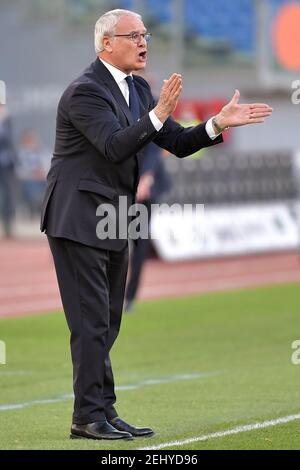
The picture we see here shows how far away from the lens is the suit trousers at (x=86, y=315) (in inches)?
282

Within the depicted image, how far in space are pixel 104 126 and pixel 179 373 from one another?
12.7ft

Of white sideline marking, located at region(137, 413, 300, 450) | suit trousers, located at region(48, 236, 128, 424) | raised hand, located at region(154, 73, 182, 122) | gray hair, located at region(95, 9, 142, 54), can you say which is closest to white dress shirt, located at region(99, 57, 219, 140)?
gray hair, located at region(95, 9, 142, 54)

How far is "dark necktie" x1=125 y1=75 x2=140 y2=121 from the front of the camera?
7352 mm

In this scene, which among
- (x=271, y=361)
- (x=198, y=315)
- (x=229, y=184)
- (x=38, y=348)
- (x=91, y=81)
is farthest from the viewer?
(x=229, y=184)

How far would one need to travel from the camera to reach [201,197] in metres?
22.9

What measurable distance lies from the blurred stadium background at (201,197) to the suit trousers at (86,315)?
356 millimetres

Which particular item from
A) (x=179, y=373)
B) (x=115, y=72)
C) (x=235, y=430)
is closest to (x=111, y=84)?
(x=115, y=72)

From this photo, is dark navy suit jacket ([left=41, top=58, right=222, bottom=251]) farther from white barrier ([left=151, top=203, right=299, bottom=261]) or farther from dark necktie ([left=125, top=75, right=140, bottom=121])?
white barrier ([left=151, top=203, right=299, bottom=261])

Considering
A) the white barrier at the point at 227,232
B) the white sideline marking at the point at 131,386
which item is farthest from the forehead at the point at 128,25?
the white barrier at the point at 227,232

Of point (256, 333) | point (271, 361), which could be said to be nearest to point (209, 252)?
point (256, 333)

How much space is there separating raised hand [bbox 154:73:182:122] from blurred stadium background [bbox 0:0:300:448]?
5.85 feet
